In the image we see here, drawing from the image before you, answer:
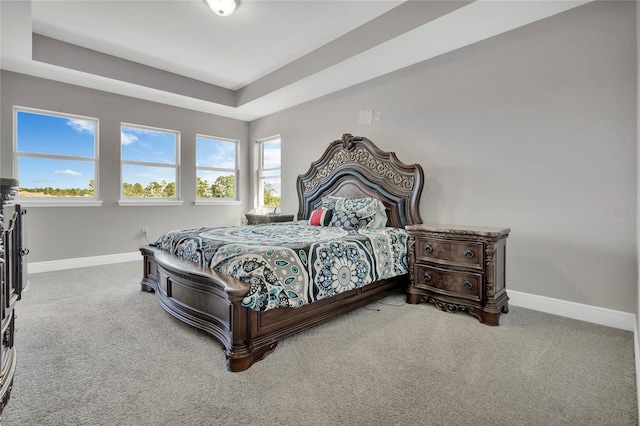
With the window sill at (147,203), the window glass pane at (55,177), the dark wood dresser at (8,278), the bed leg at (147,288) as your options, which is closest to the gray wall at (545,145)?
the bed leg at (147,288)

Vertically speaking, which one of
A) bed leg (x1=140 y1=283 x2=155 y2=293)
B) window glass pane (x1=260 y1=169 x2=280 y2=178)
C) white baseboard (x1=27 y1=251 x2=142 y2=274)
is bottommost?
bed leg (x1=140 y1=283 x2=155 y2=293)

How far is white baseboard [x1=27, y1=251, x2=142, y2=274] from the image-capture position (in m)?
4.00

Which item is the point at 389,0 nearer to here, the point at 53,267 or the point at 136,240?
the point at 136,240

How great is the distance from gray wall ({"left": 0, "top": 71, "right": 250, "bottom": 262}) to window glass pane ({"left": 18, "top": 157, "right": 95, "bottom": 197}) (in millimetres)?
167

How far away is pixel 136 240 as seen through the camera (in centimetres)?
488

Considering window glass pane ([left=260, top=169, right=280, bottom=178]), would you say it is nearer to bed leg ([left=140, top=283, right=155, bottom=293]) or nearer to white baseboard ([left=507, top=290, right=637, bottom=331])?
bed leg ([left=140, top=283, right=155, bottom=293])

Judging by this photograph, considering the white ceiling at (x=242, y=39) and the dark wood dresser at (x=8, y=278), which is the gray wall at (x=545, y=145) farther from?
the dark wood dresser at (x=8, y=278)

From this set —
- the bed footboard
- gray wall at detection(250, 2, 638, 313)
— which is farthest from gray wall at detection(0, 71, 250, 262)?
gray wall at detection(250, 2, 638, 313)

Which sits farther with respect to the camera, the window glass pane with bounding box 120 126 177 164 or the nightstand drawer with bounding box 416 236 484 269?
the window glass pane with bounding box 120 126 177 164

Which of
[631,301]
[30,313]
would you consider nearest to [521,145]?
[631,301]

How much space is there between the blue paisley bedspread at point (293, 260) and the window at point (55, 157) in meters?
2.41

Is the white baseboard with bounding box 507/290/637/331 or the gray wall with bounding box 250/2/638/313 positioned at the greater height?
the gray wall with bounding box 250/2/638/313

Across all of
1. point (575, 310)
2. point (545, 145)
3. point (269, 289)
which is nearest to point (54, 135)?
point (269, 289)

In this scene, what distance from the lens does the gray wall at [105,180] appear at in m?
3.97
